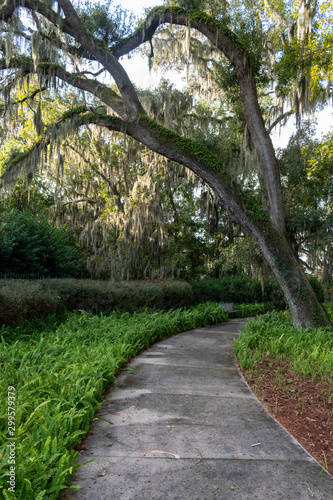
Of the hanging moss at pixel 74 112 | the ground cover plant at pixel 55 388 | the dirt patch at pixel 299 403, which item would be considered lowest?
the dirt patch at pixel 299 403

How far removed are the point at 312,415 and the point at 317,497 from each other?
1.70 meters

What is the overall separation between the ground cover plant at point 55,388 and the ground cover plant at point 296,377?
1.94m

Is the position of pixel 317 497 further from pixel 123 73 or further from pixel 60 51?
pixel 60 51

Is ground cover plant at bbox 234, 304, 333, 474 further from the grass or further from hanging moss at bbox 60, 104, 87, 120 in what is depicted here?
hanging moss at bbox 60, 104, 87, 120

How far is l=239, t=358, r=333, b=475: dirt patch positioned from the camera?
350 cm

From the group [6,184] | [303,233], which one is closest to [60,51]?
[6,184]

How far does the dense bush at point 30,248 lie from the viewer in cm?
1232

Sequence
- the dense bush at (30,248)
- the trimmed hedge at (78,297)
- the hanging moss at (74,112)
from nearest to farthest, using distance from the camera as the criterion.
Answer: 1. the trimmed hedge at (78,297)
2. the hanging moss at (74,112)
3. the dense bush at (30,248)

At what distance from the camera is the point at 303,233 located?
9.70 m

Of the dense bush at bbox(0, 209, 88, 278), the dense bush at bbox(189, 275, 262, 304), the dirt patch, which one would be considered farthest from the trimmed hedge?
the dirt patch

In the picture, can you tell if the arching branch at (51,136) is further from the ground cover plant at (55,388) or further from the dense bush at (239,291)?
the dense bush at (239,291)

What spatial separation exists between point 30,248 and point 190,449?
35.9 feet

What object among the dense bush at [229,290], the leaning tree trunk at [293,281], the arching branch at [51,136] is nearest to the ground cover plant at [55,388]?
the leaning tree trunk at [293,281]

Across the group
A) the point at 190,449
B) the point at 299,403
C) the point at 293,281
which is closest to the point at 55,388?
the point at 190,449
